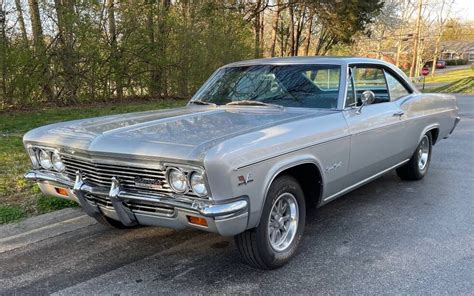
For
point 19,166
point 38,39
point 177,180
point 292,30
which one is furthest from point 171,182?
point 292,30

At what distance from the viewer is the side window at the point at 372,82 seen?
4.68 metres

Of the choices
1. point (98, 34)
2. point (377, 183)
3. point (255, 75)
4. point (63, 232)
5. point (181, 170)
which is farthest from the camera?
point (98, 34)

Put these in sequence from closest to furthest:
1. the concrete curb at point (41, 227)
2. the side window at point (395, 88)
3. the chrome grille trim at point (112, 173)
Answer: the chrome grille trim at point (112, 173) < the concrete curb at point (41, 227) < the side window at point (395, 88)

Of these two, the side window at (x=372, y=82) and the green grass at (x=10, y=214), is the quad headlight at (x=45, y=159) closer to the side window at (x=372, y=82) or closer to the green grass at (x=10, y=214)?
the green grass at (x=10, y=214)

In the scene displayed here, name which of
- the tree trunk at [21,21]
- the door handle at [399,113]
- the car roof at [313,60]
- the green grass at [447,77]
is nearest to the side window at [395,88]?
the door handle at [399,113]

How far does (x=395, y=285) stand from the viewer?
3.25m

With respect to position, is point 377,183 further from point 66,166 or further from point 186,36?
point 186,36

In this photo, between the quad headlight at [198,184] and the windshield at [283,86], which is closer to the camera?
the quad headlight at [198,184]

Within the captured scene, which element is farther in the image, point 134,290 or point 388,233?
point 388,233

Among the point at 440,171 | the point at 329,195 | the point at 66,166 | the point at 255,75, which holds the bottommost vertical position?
the point at 440,171

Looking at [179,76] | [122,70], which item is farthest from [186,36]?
[122,70]

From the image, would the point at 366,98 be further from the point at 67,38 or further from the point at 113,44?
the point at 113,44

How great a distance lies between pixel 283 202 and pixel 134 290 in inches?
50.6

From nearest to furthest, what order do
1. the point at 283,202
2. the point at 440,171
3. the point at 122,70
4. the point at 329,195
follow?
the point at 283,202 → the point at 329,195 → the point at 440,171 → the point at 122,70
